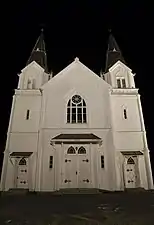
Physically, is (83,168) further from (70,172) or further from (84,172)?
(70,172)

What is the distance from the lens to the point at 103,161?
2098 centimetres

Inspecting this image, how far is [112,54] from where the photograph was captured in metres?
29.7

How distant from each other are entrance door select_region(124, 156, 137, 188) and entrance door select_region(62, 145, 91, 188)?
9.84ft

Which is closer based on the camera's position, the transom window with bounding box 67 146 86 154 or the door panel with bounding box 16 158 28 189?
the door panel with bounding box 16 158 28 189

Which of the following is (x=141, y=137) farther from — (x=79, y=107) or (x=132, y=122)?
(x=79, y=107)

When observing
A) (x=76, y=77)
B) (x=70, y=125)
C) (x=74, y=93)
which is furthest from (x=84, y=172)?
(x=76, y=77)

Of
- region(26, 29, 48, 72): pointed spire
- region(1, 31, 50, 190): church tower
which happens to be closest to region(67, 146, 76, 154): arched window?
region(1, 31, 50, 190): church tower

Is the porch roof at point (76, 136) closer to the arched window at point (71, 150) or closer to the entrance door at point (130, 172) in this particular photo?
the arched window at point (71, 150)

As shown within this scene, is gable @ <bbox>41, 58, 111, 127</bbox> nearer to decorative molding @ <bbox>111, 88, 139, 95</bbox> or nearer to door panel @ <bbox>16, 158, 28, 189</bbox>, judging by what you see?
decorative molding @ <bbox>111, 88, 139, 95</bbox>

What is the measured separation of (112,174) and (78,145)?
3.52m

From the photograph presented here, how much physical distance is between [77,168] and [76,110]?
217 inches

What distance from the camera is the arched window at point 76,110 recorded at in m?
23.2

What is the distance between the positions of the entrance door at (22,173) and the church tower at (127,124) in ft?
23.6

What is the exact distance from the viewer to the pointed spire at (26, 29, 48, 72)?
2838cm
